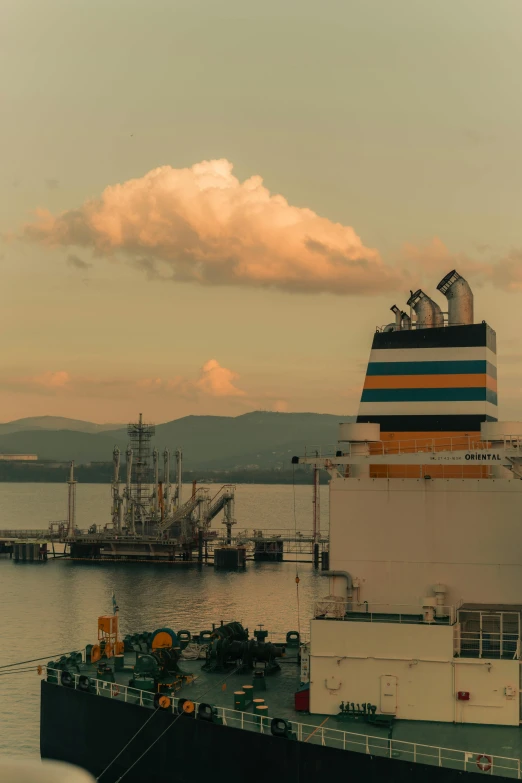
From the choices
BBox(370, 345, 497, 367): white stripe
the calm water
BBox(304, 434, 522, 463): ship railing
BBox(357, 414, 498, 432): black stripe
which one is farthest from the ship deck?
the calm water

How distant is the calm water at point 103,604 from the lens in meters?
38.6

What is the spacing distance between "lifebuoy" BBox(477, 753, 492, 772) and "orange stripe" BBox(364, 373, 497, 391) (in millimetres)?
9311

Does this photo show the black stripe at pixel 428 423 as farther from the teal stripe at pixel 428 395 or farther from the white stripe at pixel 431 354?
the white stripe at pixel 431 354

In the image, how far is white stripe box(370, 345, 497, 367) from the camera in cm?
2383

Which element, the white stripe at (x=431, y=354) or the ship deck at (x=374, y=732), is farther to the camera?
the white stripe at (x=431, y=354)

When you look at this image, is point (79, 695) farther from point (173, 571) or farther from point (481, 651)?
point (173, 571)

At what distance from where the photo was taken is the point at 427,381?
2398 cm

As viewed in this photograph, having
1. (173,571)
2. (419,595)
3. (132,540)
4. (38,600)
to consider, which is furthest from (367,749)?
(132,540)

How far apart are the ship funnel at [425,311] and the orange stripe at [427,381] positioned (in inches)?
59.8

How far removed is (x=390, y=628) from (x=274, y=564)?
68833 mm

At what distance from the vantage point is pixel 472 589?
70.3 ft

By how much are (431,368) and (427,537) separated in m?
4.62

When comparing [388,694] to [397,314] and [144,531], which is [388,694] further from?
[144,531]

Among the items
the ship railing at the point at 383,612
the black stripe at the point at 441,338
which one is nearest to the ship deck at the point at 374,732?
the ship railing at the point at 383,612
